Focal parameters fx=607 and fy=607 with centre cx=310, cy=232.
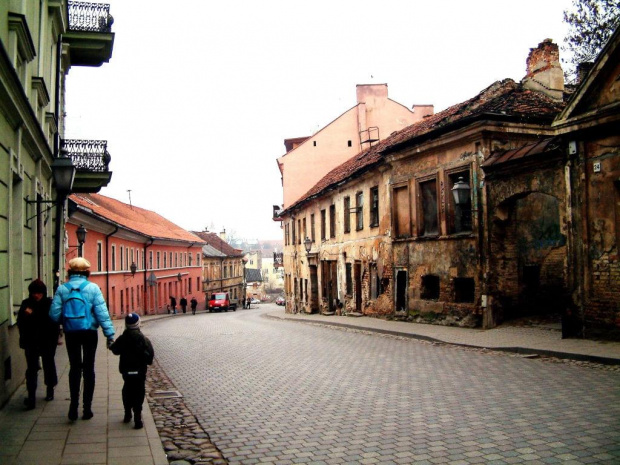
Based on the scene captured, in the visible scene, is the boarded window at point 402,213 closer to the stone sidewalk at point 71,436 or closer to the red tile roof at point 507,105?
the red tile roof at point 507,105

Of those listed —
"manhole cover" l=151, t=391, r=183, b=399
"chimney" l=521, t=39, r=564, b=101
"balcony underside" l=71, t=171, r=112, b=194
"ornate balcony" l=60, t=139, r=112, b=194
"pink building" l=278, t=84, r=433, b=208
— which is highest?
"pink building" l=278, t=84, r=433, b=208

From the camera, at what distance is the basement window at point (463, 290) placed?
18.5 metres

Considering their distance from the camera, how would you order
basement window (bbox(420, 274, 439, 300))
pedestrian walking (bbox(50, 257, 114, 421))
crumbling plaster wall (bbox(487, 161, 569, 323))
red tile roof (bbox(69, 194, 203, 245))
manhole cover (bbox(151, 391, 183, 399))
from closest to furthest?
pedestrian walking (bbox(50, 257, 114, 421))
manhole cover (bbox(151, 391, 183, 399))
crumbling plaster wall (bbox(487, 161, 569, 323))
basement window (bbox(420, 274, 439, 300))
red tile roof (bbox(69, 194, 203, 245))

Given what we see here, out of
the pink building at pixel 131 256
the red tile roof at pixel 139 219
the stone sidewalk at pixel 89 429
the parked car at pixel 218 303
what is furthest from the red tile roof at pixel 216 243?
the stone sidewalk at pixel 89 429

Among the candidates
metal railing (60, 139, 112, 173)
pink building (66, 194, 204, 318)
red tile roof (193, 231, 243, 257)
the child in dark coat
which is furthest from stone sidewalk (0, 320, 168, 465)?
red tile roof (193, 231, 243, 257)

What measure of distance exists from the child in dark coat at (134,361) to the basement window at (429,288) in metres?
14.6

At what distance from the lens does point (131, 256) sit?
4216 centimetres

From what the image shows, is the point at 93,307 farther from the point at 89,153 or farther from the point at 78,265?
the point at 89,153

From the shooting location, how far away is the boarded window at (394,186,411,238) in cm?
2184

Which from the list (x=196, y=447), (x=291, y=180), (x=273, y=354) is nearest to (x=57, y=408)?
(x=196, y=447)

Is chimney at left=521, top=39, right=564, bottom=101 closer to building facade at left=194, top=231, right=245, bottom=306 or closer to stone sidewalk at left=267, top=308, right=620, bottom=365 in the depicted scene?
stone sidewalk at left=267, top=308, right=620, bottom=365

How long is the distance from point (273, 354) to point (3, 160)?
26.7 ft

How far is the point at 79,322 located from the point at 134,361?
761 mm

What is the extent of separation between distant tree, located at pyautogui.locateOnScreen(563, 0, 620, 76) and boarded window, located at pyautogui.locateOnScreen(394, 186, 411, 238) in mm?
11212
